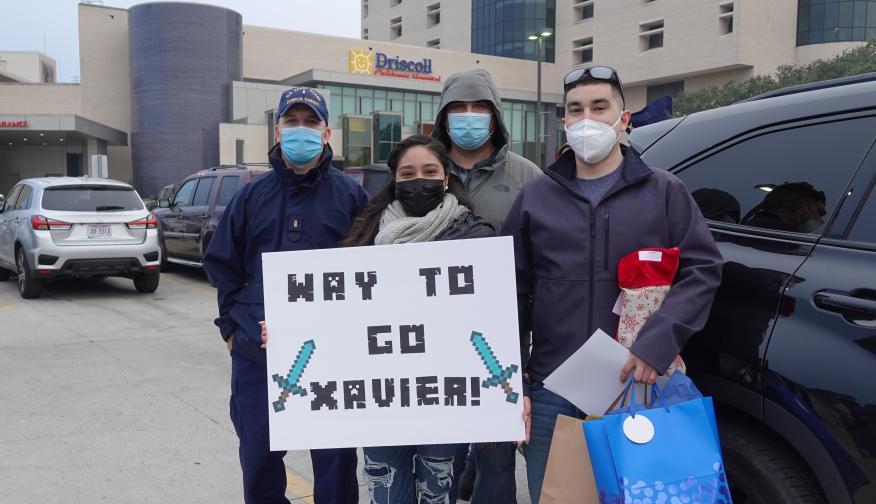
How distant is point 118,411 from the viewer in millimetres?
5281

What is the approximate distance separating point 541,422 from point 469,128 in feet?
4.23

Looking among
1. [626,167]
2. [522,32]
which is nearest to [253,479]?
[626,167]

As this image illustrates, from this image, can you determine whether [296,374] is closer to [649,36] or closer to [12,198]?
[12,198]

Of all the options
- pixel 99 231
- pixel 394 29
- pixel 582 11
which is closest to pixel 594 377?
pixel 99 231

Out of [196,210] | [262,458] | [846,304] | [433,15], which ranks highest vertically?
[433,15]

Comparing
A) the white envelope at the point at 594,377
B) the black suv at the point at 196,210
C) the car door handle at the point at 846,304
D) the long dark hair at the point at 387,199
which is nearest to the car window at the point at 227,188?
the black suv at the point at 196,210

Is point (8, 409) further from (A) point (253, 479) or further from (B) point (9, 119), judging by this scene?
(B) point (9, 119)

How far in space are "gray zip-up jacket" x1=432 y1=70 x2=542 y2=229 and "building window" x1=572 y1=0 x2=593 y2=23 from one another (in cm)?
6309

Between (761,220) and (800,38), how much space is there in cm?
5770

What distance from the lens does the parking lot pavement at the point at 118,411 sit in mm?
4008

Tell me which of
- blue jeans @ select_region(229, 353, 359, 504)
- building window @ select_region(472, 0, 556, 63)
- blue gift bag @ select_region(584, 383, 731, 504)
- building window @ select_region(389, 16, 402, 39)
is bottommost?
blue jeans @ select_region(229, 353, 359, 504)

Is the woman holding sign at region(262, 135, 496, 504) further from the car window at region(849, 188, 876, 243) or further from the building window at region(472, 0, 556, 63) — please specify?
the building window at region(472, 0, 556, 63)

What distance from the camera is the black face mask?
271cm

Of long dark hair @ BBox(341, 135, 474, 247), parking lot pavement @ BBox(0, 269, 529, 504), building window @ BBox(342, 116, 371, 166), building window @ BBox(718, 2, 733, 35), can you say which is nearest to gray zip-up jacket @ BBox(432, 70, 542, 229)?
long dark hair @ BBox(341, 135, 474, 247)
